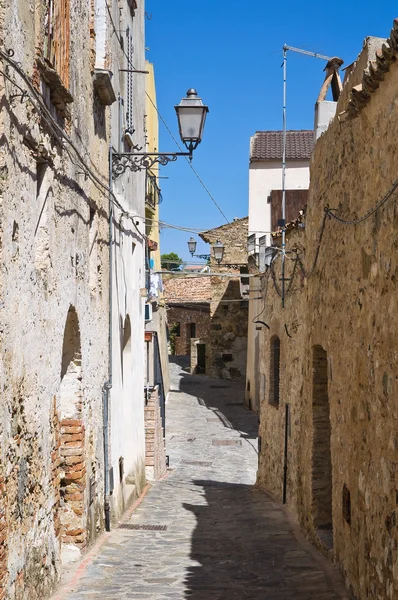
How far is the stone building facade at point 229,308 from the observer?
3659cm

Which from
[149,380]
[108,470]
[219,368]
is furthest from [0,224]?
[219,368]

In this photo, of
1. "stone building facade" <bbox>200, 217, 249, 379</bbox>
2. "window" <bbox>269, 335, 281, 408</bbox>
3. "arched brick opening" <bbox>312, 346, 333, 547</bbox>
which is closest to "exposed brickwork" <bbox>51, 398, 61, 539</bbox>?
"arched brick opening" <bbox>312, 346, 333, 547</bbox>

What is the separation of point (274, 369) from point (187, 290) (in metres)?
27.7

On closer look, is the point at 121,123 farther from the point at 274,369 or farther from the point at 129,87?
the point at 274,369

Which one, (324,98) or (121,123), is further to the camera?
(121,123)

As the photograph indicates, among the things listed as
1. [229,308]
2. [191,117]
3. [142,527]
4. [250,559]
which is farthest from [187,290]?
[250,559]

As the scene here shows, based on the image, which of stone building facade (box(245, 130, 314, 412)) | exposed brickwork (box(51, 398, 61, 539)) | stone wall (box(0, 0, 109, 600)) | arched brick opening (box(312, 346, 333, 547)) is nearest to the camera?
stone wall (box(0, 0, 109, 600))

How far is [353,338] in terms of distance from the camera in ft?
25.2

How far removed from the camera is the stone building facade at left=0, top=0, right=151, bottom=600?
6.17 meters

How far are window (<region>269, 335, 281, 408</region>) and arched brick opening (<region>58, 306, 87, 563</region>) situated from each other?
6820 millimetres

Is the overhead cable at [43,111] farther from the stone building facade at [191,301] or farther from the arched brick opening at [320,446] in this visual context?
the stone building facade at [191,301]

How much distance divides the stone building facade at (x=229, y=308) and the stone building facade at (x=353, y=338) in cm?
2383

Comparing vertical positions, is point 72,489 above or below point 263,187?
below

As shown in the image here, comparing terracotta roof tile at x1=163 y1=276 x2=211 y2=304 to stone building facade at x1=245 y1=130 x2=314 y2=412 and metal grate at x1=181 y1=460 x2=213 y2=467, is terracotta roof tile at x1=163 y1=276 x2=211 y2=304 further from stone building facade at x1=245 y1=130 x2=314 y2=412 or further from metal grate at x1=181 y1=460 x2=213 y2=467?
metal grate at x1=181 y1=460 x2=213 y2=467
